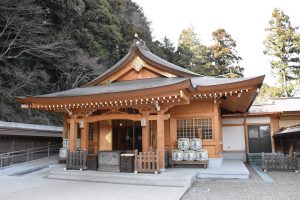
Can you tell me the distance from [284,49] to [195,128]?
A: 24791 mm

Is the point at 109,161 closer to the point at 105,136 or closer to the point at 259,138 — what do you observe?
the point at 105,136

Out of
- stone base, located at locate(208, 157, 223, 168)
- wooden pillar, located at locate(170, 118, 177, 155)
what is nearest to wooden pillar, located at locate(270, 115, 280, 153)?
stone base, located at locate(208, 157, 223, 168)

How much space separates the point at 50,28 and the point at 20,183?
559 inches

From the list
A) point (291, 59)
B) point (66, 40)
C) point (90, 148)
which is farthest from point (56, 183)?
point (291, 59)

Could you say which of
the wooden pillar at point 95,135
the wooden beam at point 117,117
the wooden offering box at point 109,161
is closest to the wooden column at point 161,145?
the wooden beam at point 117,117

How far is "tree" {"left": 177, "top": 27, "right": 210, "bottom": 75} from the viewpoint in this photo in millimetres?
33844

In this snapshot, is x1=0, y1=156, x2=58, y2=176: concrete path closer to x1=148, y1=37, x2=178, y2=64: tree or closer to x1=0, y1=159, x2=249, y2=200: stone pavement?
x1=0, y1=159, x2=249, y2=200: stone pavement

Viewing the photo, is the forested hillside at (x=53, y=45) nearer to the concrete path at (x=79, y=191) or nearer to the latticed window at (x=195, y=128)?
the concrete path at (x=79, y=191)

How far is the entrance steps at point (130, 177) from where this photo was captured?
24.5 feet

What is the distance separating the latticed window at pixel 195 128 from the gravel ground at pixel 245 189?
7.21ft

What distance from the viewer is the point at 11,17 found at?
→ 49.7 feet

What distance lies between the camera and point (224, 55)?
34.4 metres

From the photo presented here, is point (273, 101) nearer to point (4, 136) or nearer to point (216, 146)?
point (216, 146)

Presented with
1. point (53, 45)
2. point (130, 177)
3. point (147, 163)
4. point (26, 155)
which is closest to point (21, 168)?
point (26, 155)
